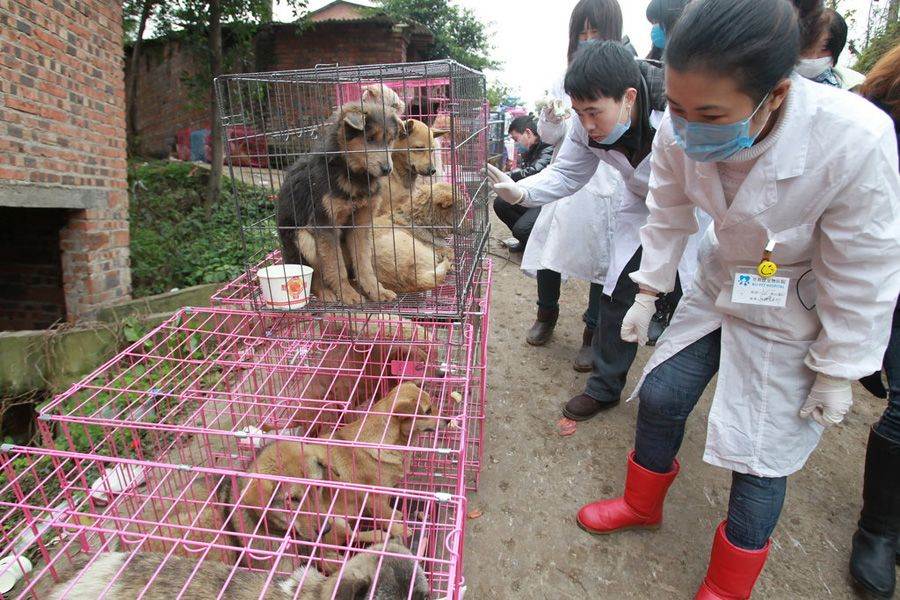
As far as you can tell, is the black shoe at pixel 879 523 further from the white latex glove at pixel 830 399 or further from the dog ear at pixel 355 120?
the dog ear at pixel 355 120

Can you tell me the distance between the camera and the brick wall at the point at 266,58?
1428cm

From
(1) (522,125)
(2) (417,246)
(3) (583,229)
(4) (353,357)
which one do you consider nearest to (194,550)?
(4) (353,357)

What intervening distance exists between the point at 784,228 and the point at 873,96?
1.13m

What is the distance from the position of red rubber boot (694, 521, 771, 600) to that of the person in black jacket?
397 centimetres

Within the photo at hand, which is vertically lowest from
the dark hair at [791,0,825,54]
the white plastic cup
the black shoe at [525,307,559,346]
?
the black shoe at [525,307,559,346]

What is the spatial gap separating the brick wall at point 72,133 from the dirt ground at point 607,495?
15.0ft

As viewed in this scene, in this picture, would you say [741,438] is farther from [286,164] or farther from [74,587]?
[286,164]

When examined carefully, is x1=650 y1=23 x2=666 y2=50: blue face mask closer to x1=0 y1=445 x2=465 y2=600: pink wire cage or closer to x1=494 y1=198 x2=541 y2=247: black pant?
x1=494 y1=198 x2=541 y2=247: black pant

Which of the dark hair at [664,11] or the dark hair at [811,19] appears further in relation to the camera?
the dark hair at [664,11]

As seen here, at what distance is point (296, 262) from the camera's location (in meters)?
3.17

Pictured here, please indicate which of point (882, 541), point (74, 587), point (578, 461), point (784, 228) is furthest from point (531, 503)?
point (74, 587)

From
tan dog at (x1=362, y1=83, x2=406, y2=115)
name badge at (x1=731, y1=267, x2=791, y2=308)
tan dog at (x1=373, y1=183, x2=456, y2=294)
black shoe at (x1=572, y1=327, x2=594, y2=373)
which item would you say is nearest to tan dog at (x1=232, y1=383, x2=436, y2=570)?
tan dog at (x1=373, y1=183, x2=456, y2=294)

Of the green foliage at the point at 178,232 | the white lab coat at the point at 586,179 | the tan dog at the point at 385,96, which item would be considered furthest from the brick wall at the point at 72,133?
the white lab coat at the point at 586,179

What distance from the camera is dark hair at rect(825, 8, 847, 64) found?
9.87 ft
